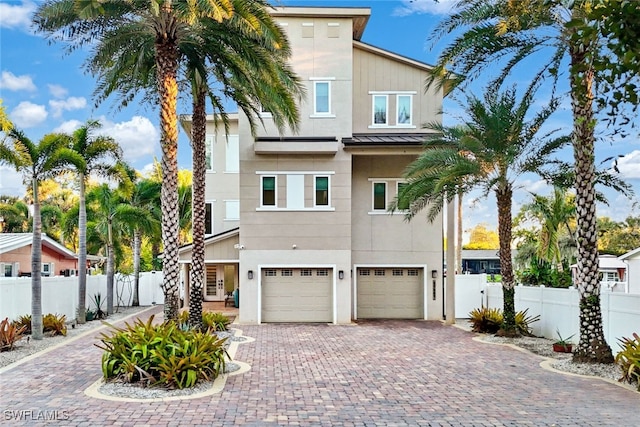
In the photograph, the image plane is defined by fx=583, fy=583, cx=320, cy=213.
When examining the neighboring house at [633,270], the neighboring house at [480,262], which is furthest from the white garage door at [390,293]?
the neighboring house at [480,262]

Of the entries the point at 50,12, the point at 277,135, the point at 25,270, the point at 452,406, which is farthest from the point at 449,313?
the point at 25,270

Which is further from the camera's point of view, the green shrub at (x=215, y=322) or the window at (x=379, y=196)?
the window at (x=379, y=196)

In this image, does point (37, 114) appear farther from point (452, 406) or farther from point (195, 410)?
point (452, 406)

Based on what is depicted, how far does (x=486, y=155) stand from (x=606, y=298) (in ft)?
16.8

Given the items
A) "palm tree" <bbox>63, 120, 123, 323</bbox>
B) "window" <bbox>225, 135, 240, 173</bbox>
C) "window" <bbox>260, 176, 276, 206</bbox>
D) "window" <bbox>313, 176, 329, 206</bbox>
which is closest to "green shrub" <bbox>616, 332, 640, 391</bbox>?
"window" <bbox>313, 176, 329, 206</bbox>

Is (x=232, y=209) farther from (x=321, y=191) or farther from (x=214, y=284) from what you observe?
(x=321, y=191)

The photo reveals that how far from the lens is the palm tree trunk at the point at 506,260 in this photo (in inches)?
676

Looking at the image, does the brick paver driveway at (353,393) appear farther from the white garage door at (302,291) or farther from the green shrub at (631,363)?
the white garage door at (302,291)

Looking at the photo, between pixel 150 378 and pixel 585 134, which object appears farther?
pixel 585 134

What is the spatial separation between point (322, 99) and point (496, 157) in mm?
7662

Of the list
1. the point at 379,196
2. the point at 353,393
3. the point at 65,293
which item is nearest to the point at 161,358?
the point at 353,393

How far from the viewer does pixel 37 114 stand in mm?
22422

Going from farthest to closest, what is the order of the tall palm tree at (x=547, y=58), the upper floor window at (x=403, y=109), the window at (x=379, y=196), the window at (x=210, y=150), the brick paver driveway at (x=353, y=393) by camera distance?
the window at (x=210, y=150) < the upper floor window at (x=403, y=109) < the window at (x=379, y=196) < the tall palm tree at (x=547, y=58) < the brick paver driveway at (x=353, y=393)

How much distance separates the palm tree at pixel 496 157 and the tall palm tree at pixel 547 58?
3.57ft
